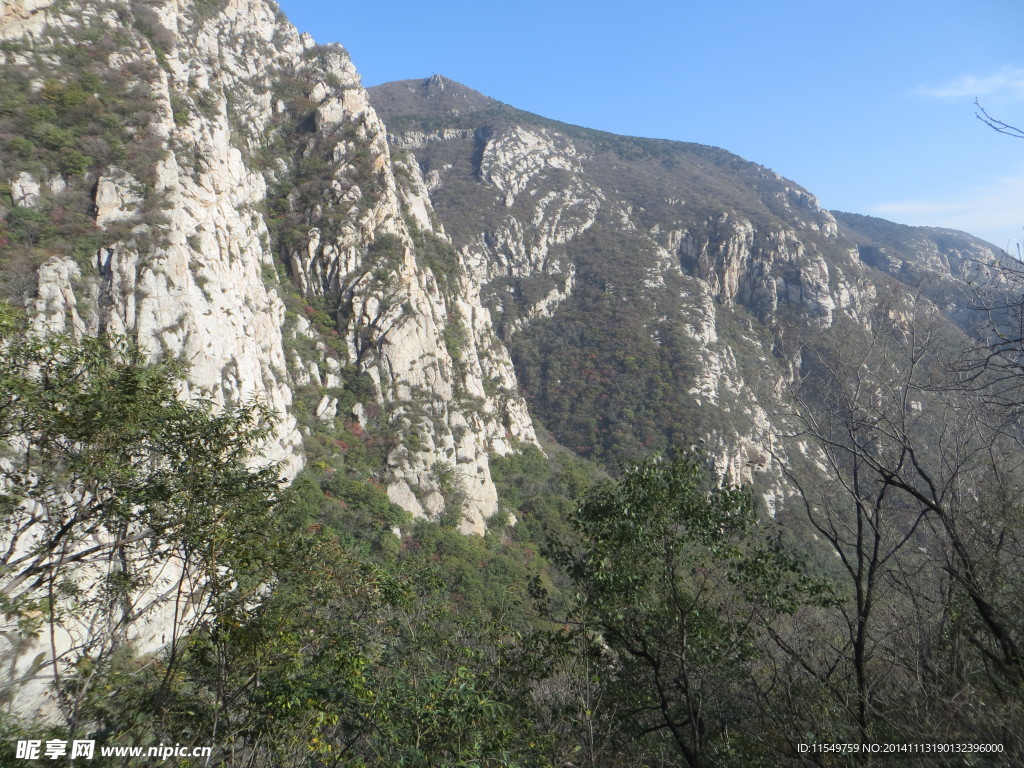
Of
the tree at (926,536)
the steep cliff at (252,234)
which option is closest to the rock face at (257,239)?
the steep cliff at (252,234)

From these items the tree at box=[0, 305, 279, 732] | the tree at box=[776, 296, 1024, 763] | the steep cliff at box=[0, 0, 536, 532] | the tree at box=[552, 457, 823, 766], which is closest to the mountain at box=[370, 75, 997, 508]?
the steep cliff at box=[0, 0, 536, 532]

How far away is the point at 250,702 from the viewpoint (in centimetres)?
525

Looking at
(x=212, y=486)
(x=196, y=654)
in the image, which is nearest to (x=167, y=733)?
(x=196, y=654)

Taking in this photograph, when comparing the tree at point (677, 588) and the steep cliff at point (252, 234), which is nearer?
the tree at point (677, 588)

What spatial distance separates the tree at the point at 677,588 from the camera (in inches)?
283

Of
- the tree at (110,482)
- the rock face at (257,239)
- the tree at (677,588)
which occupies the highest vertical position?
the rock face at (257,239)

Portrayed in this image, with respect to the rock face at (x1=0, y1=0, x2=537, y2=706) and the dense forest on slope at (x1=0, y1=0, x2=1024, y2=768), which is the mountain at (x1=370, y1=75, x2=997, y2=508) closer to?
the dense forest on slope at (x1=0, y1=0, x2=1024, y2=768)

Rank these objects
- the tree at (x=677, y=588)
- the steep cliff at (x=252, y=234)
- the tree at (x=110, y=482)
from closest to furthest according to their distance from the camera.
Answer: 1. the tree at (x=110, y=482)
2. the tree at (x=677, y=588)
3. the steep cliff at (x=252, y=234)

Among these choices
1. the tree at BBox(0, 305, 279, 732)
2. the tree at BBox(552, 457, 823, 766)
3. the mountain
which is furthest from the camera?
the mountain

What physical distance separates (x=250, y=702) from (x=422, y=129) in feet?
428

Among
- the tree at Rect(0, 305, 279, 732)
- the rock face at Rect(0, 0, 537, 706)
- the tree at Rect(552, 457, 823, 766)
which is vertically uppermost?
the rock face at Rect(0, 0, 537, 706)

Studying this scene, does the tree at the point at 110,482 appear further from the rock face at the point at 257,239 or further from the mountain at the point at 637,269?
the mountain at the point at 637,269

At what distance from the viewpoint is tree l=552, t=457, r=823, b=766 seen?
7.19m

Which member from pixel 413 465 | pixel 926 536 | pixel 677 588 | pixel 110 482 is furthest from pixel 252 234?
pixel 926 536
